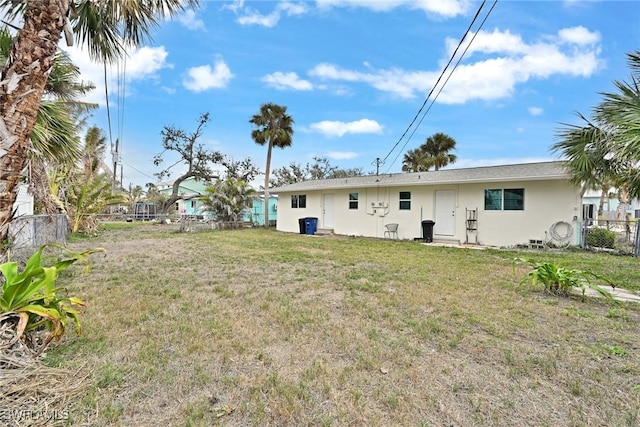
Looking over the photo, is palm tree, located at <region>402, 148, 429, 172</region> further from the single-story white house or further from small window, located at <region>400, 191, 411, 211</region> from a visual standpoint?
small window, located at <region>400, 191, 411, 211</region>

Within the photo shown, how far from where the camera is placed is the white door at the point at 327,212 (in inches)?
640

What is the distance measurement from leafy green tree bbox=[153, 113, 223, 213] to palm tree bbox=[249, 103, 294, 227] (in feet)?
20.3

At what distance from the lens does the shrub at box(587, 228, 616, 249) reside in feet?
32.2

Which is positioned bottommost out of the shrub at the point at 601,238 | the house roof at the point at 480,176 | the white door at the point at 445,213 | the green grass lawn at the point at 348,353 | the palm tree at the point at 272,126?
the green grass lawn at the point at 348,353

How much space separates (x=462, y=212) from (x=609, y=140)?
6329 millimetres

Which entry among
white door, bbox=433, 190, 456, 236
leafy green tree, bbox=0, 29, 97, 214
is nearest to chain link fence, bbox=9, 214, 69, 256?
leafy green tree, bbox=0, 29, 97, 214

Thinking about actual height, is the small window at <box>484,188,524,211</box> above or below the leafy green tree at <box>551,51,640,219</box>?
below

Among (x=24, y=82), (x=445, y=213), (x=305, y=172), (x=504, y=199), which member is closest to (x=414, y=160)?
(x=305, y=172)

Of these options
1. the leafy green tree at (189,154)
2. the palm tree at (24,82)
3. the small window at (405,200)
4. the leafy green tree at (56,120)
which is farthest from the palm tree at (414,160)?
the palm tree at (24,82)

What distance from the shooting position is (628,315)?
415cm

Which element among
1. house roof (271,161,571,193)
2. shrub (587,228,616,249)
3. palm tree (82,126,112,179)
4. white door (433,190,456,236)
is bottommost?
shrub (587,228,616,249)

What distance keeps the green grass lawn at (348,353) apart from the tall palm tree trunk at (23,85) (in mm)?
1568

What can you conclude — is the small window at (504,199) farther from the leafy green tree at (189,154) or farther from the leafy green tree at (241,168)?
the leafy green tree at (189,154)

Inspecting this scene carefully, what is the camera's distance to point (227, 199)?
18.4 m
